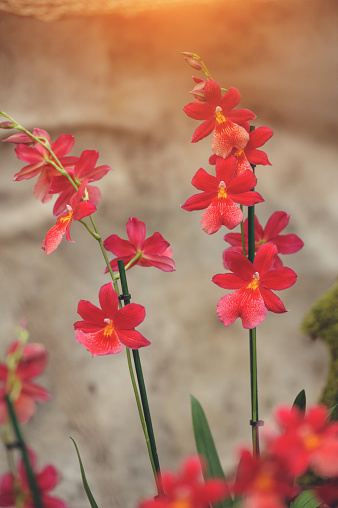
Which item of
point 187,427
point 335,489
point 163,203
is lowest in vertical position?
point 187,427

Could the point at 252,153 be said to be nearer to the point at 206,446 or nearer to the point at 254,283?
the point at 254,283

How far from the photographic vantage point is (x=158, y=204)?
3.60 ft

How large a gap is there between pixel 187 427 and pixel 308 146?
67 centimetres

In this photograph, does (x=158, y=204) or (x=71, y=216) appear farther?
(x=158, y=204)

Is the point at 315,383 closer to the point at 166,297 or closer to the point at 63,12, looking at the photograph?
the point at 166,297

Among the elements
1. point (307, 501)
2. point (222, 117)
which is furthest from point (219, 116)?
point (307, 501)

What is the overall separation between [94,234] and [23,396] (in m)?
0.19

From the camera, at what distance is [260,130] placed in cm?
51

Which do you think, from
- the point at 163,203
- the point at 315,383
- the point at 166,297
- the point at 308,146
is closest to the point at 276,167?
the point at 308,146

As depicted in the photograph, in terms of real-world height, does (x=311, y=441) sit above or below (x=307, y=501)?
above

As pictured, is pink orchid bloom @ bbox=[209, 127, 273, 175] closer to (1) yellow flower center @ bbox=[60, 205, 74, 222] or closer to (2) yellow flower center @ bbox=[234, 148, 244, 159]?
(2) yellow flower center @ bbox=[234, 148, 244, 159]

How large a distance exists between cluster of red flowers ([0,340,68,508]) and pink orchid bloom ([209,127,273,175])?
27 centimetres

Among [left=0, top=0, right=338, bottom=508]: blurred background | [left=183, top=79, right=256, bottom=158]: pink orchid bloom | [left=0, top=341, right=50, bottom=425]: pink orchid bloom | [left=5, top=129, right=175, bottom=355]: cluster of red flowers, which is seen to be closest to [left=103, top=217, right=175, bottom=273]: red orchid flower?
[left=5, top=129, right=175, bottom=355]: cluster of red flowers

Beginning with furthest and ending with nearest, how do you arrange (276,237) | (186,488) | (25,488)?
(276,237) → (25,488) → (186,488)
